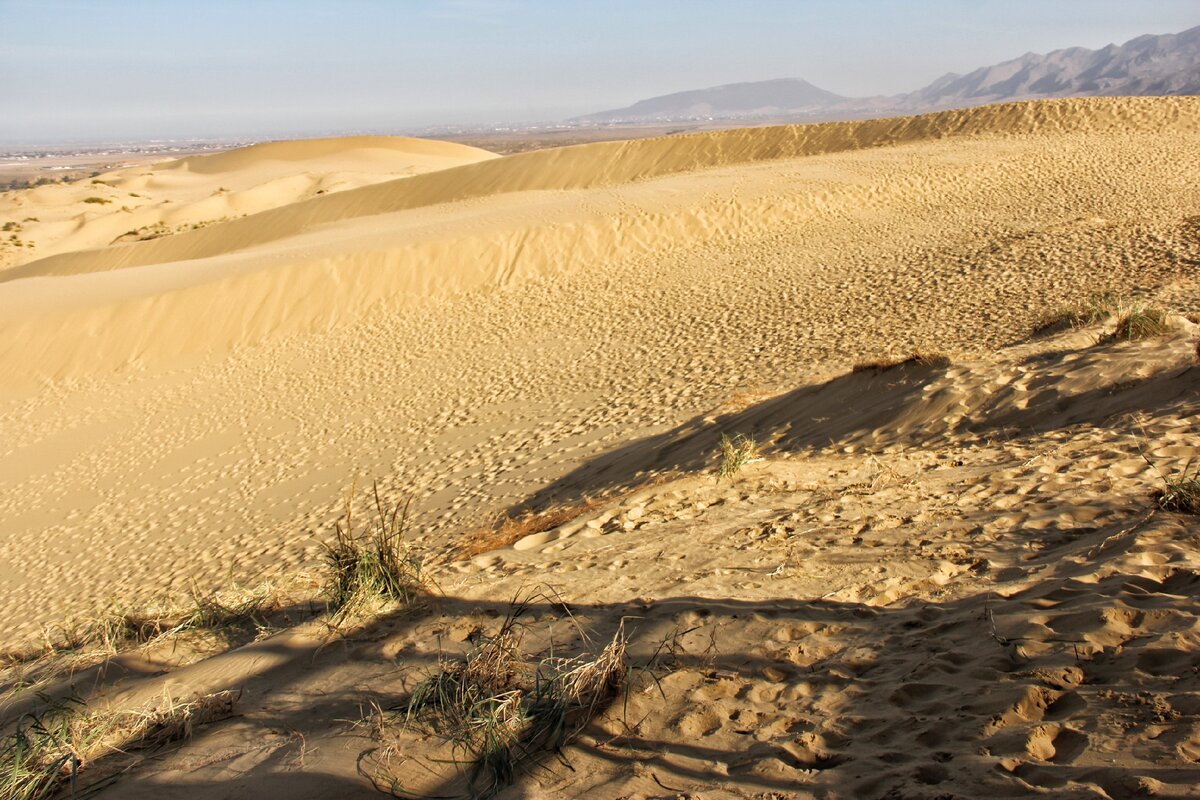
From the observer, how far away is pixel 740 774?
2.60 m

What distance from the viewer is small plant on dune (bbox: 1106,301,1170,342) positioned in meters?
6.94

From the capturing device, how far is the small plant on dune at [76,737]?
9.57 feet

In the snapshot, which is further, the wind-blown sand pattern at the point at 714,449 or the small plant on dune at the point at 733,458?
the small plant on dune at the point at 733,458

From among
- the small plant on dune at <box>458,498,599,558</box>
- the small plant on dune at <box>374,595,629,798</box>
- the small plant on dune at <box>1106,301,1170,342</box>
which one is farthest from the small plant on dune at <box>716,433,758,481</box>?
the small plant on dune at <box>1106,301,1170,342</box>

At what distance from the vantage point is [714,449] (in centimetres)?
726

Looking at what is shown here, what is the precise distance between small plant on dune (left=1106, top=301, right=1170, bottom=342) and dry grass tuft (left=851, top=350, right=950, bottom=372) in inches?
52.6

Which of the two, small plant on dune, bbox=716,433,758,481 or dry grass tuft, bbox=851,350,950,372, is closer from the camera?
small plant on dune, bbox=716,433,758,481

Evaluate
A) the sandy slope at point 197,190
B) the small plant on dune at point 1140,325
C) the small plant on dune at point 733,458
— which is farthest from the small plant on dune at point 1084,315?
the sandy slope at point 197,190

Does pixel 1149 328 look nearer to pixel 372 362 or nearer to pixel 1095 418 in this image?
pixel 1095 418

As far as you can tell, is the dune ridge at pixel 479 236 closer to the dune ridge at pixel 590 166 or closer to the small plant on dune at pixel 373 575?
the dune ridge at pixel 590 166

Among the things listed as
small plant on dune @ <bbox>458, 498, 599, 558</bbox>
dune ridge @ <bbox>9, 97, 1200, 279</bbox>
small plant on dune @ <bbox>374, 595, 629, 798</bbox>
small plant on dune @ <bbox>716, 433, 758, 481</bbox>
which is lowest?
small plant on dune @ <bbox>458, 498, 599, 558</bbox>

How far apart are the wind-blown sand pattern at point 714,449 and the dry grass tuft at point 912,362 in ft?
0.78

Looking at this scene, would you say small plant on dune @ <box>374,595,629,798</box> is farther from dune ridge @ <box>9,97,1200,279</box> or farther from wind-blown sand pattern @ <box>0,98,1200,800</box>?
dune ridge @ <box>9,97,1200,279</box>

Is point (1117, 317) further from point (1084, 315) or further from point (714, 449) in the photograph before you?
point (714, 449)
